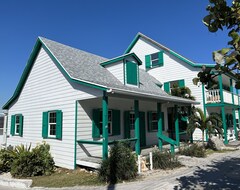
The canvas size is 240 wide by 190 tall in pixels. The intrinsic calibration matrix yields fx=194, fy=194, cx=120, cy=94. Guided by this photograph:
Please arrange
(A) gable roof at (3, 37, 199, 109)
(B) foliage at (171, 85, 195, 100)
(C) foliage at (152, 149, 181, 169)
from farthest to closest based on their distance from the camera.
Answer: (B) foliage at (171, 85, 195, 100) < (A) gable roof at (3, 37, 199, 109) < (C) foliage at (152, 149, 181, 169)

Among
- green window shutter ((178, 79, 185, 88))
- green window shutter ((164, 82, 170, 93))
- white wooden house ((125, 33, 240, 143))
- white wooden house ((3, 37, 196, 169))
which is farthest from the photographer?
green window shutter ((164, 82, 170, 93))

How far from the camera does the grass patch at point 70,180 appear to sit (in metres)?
7.12

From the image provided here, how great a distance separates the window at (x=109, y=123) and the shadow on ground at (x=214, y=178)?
4.71m

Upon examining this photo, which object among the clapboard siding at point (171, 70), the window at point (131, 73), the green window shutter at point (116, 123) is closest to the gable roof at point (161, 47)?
the clapboard siding at point (171, 70)

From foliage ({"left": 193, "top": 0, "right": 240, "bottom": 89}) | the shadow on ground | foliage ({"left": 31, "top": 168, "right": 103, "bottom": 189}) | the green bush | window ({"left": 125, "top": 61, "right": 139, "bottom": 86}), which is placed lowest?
foliage ({"left": 31, "top": 168, "right": 103, "bottom": 189})

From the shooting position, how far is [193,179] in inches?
274

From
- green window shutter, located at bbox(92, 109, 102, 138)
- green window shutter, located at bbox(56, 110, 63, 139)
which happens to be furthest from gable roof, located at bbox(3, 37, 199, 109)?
green window shutter, located at bbox(56, 110, 63, 139)

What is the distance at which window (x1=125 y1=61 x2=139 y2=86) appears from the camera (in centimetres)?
1215

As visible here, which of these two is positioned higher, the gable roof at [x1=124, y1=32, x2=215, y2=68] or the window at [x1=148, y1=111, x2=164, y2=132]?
the gable roof at [x1=124, y1=32, x2=215, y2=68]

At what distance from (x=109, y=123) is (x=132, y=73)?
3618mm

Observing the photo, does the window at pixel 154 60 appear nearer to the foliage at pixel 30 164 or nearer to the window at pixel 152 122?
the window at pixel 152 122

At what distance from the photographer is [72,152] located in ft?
30.6

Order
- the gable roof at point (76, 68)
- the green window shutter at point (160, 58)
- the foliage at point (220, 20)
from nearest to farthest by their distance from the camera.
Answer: the foliage at point (220, 20) < the gable roof at point (76, 68) < the green window shutter at point (160, 58)

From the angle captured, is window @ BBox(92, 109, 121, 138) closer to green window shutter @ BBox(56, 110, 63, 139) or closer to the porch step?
the porch step
